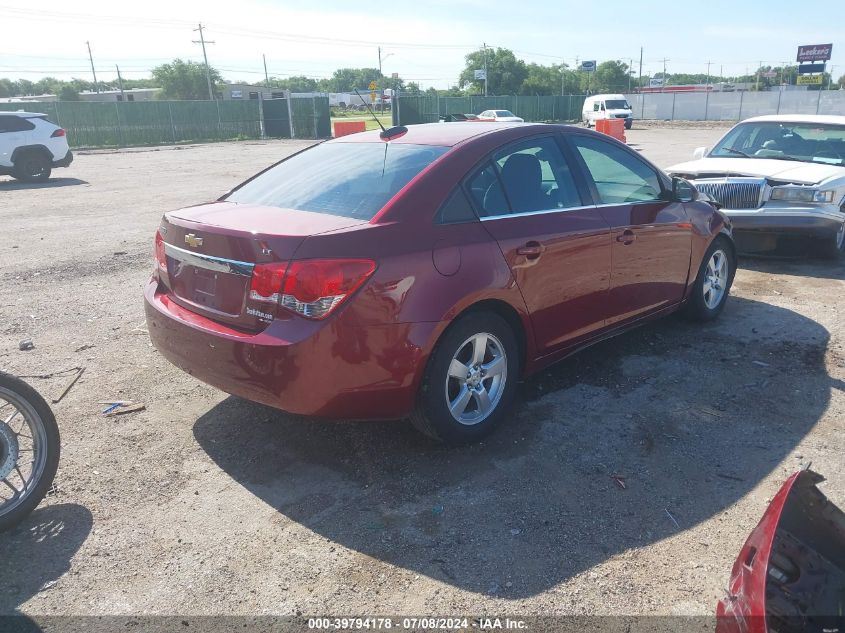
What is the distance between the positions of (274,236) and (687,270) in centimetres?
344

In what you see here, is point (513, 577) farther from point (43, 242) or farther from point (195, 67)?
point (195, 67)

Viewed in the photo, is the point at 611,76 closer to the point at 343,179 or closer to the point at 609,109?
the point at 609,109

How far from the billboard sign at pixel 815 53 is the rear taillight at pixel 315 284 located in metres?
70.8

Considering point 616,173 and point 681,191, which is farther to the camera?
point 681,191

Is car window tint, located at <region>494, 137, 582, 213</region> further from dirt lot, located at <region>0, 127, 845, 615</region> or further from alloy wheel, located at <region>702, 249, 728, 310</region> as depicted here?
alloy wheel, located at <region>702, 249, 728, 310</region>

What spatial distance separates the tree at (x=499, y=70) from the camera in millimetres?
81750

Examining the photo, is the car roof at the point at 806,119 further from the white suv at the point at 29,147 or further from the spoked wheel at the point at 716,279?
the white suv at the point at 29,147

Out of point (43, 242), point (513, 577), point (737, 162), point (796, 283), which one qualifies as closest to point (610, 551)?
Result: point (513, 577)

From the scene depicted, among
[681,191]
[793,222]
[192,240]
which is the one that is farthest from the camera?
[793,222]

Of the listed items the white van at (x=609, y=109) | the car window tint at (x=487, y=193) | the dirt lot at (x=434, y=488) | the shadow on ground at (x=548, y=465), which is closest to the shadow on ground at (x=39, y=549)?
the dirt lot at (x=434, y=488)

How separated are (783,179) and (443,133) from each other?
17.2 ft

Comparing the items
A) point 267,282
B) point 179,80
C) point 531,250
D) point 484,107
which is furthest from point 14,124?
point 179,80

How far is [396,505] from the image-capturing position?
3.37m

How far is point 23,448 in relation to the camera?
346 centimetres
